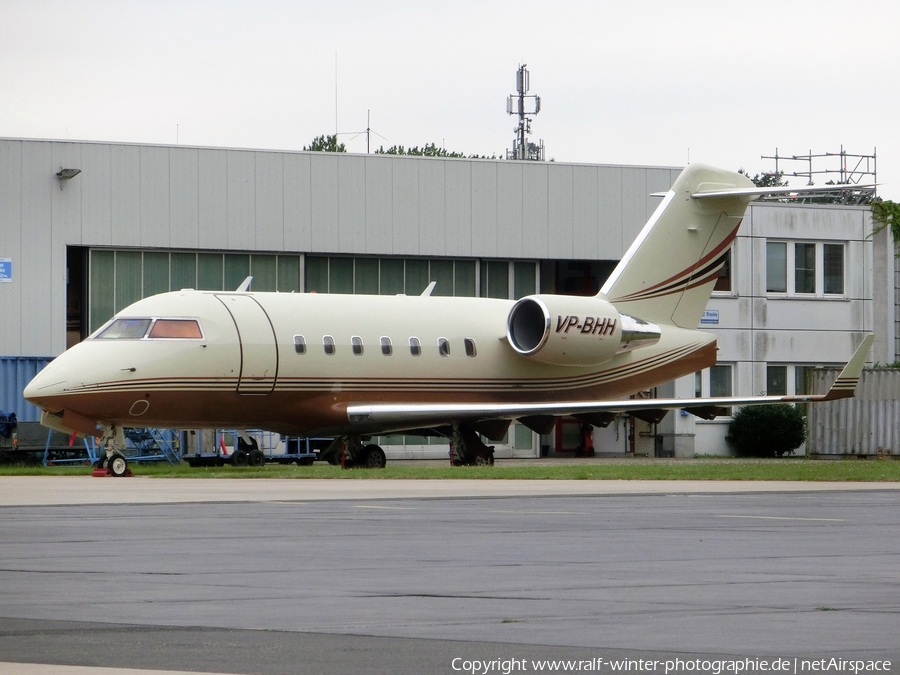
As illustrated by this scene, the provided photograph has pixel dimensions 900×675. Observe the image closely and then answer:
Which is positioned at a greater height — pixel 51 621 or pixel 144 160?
pixel 144 160

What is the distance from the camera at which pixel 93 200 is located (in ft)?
119

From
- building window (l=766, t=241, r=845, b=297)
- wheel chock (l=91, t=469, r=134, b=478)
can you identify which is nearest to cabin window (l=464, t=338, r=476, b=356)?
wheel chock (l=91, t=469, r=134, b=478)

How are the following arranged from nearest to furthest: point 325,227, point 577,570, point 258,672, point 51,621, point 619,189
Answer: point 258,672, point 51,621, point 577,570, point 325,227, point 619,189

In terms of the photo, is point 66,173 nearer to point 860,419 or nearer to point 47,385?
point 47,385

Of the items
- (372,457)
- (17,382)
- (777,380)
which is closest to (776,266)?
(777,380)

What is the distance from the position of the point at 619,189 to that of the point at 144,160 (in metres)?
13.4

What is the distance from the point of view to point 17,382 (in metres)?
34.8

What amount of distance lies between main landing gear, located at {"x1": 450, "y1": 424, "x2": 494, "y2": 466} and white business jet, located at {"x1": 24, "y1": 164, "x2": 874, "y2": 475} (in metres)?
0.03

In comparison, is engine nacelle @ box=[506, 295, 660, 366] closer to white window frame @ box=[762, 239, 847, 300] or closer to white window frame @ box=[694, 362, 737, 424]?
white window frame @ box=[694, 362, 737, 424]

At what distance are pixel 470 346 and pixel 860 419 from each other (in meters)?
11.8

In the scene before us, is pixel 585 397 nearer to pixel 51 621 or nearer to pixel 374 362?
pixel 374 362

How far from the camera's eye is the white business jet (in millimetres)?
25703

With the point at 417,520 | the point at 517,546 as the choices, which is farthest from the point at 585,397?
the point at 517,546

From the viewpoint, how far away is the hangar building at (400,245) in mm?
35781
